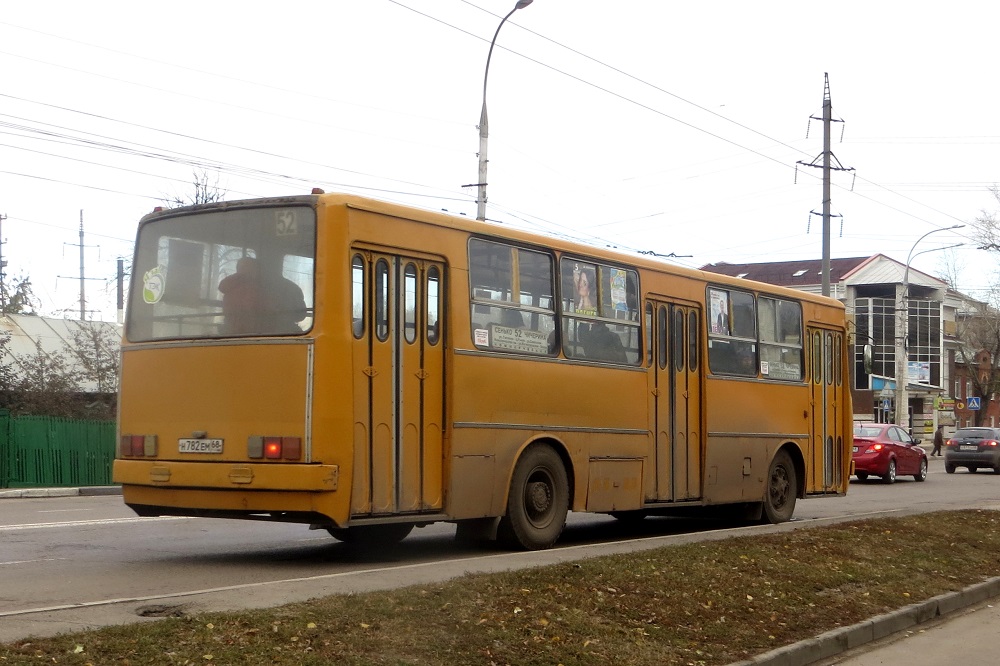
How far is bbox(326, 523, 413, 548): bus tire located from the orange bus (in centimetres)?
3

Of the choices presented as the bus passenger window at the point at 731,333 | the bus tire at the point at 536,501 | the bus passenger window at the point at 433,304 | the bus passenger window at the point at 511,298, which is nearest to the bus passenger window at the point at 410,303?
the bus passenger window at the point at 433,304

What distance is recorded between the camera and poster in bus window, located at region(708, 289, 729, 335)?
52.3ft

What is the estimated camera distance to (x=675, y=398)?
15.0 m

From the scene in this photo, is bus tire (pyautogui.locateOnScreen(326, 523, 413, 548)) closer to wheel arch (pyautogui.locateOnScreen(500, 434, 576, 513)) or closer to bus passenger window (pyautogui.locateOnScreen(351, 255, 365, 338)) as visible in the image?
wheel arch (pyautogui.locateOnScreen(500, 434, 576, 513))

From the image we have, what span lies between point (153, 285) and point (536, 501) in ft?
13.9

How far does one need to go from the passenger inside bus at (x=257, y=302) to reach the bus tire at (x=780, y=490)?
28.5 ft

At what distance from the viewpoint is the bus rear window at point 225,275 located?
419 inches

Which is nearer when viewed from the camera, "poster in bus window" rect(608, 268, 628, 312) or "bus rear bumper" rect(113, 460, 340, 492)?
"bus rear bumper" rect(113, 460, 340, 492)

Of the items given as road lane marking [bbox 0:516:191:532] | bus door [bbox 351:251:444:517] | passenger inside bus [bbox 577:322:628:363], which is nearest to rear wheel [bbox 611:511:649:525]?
passenger inside bus [bbox 577:322:628:363]

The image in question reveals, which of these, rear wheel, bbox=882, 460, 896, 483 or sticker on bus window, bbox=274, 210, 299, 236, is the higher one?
sticker on bus window, bbox=274, 210, 299, 236

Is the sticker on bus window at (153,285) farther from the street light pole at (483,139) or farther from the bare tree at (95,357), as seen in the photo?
the bare tree at (95,357)

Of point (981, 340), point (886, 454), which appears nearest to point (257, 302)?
point (886, 454)

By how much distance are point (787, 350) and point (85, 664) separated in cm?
1322

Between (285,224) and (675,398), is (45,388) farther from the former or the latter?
(285,224)
